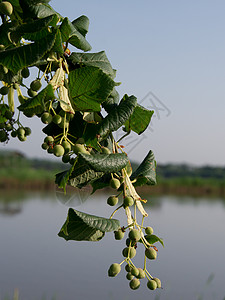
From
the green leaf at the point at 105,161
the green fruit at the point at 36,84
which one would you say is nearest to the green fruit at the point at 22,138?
the green fruit at the point at 36,84

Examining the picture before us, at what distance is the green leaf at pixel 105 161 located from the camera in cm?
55

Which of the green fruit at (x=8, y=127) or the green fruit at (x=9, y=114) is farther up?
the green fruit at (x=9, y=114)

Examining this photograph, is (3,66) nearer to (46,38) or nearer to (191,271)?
(46,38)

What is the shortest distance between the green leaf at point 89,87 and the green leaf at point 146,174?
0.54 feet

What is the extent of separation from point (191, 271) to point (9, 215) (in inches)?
557

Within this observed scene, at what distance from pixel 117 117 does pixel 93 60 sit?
5.4 inches

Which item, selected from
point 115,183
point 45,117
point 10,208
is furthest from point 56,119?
point 10,208

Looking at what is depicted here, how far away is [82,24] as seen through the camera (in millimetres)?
758

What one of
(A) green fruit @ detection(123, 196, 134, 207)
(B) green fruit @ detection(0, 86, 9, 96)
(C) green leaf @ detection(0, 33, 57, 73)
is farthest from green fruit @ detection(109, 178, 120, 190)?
(B) green fruit @ detection(0, 86, 9, 96)

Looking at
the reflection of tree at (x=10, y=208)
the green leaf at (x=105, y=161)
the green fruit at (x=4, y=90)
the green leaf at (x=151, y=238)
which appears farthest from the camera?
the reflection of tree at (x=10, y=208)

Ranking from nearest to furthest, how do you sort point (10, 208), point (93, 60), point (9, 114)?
1. point (93, 60)
2. point (9, 114)
3. point (10, 208)

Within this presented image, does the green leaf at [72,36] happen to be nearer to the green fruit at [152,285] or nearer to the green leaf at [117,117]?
the green leaf at [117,117]

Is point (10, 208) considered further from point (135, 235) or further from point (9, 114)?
point (135, 235)

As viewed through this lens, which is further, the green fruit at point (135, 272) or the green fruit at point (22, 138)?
the green fruit at point (22, 138)
